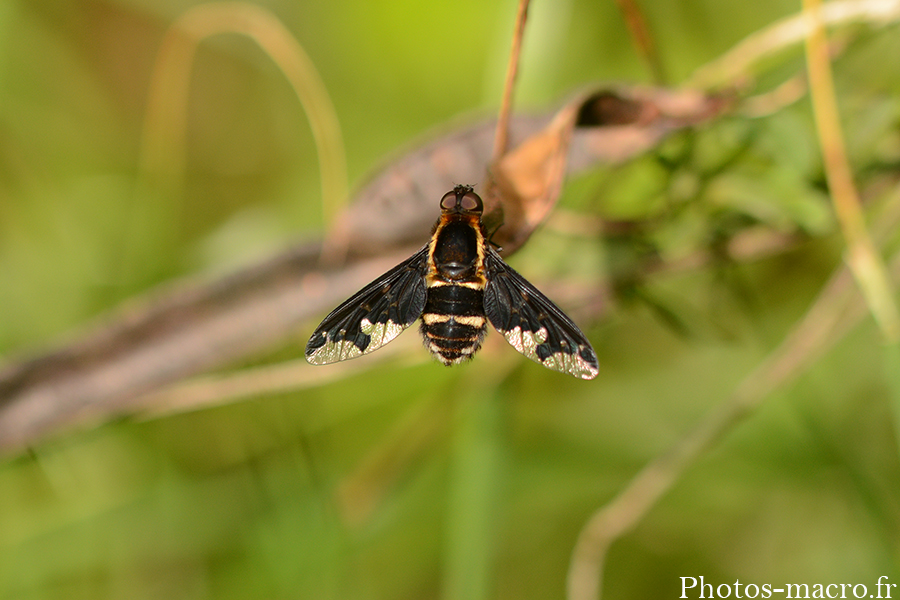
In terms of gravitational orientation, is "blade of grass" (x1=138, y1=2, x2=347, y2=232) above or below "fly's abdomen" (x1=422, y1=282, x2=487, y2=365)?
above

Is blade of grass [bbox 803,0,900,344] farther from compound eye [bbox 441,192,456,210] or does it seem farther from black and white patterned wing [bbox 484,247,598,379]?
compound eye [bbox 441,192,456,210]

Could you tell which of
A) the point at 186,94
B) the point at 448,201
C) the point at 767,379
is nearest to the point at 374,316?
the point at 448,201

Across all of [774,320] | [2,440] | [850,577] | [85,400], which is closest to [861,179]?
[774,320]

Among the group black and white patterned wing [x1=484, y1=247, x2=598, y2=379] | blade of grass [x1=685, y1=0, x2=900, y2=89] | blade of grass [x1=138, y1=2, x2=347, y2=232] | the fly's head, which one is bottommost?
black and white patterned wing [x1=484, y1=247, x2=598, y2=379]

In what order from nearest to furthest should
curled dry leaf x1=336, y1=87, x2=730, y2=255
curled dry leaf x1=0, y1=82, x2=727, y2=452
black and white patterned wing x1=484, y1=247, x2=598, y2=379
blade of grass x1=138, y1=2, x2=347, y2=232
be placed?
curled dry leaf x1=336, y1=87, x2=730, y2=255
black and white patterned wing x1=484, y1=247, x2=598, y2=379
curled dry leaf x1=0, y1=82, x2=727, y2=452
blade of grass x1=138, y1=2, x2=347, y2=232

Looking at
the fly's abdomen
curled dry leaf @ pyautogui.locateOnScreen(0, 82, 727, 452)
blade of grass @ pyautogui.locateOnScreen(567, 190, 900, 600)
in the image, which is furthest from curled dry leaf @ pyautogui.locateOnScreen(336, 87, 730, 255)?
blade of grass @ pyautogui.locateOnScreen(567, 190, 900, 600)

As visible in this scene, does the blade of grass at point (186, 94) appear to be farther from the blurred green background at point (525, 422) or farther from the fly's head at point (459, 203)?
the fly's head at point (459, 203)
